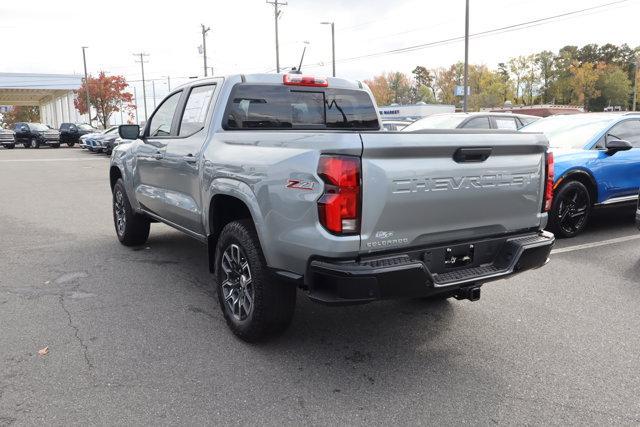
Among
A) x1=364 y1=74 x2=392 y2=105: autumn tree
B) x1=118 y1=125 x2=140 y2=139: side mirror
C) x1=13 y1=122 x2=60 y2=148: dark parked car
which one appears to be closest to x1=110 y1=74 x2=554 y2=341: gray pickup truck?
x1=118 y1=125 x2=140 y2=139: side mirror

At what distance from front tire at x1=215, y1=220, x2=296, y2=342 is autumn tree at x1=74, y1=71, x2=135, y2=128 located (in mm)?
63182

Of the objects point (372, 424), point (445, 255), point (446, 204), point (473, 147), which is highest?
point (473, 147)

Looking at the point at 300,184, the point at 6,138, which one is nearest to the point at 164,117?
the point at 300,184

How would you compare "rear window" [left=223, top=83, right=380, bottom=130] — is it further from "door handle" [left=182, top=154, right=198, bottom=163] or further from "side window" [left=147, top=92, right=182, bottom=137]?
"side window" [left=147, top=92, right=182, bottom=137]

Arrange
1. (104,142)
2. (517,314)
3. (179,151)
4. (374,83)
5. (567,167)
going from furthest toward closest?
1. (374,83)
2. (104,142)
3. (567,167)
4. (179,151)
5. (517,314)

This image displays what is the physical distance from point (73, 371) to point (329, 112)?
3025 millimetres

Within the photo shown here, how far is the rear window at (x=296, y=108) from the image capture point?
453 cm

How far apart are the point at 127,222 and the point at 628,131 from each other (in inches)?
280

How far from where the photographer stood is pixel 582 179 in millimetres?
7066

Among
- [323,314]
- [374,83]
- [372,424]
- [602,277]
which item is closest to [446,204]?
[372,424]

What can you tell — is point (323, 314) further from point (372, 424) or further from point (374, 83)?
point (374, 83)

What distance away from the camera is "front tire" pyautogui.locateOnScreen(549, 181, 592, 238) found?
687 cm

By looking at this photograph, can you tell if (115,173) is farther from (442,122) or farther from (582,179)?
(442,122)

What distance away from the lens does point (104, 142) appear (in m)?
26.6
